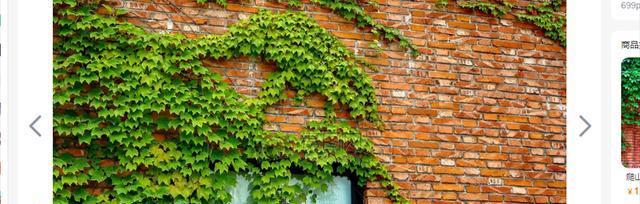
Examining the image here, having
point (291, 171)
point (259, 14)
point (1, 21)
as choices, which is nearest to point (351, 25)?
point (259, 14)

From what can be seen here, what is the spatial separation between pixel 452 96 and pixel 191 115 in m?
2.08

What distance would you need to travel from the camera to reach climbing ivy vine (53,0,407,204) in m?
6.24

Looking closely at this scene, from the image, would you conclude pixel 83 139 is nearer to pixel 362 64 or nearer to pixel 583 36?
pixel 362 64

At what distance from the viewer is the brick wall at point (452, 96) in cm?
670

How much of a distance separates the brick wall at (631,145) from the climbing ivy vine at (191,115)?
2565mm

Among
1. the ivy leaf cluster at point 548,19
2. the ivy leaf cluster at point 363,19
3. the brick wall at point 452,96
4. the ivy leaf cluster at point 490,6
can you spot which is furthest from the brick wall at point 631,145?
the ivy leaf cluster at point 363,19

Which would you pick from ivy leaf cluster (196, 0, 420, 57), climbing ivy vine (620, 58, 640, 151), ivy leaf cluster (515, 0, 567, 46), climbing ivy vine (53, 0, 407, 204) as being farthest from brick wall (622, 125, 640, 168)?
climbing ivy vine (53, 0, 407, 204)

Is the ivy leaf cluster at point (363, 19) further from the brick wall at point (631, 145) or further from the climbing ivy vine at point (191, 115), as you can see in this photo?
the brick wall at point (631, 145)

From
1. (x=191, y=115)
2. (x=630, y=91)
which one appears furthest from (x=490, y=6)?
(x=191, y=115)

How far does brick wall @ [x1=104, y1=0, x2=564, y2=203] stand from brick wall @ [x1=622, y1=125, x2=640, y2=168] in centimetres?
106

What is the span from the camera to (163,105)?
635 cm

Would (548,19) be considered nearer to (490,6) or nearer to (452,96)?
(490,6)

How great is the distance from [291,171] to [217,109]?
75cm

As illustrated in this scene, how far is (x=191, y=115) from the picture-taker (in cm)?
641
